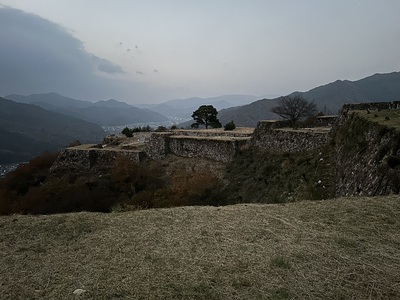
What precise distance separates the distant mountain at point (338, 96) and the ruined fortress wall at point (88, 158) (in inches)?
3524

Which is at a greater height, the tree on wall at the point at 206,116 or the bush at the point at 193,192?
the tree on wall at the point at 206,116

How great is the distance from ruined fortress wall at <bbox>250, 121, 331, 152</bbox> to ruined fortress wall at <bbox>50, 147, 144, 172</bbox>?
1334cm

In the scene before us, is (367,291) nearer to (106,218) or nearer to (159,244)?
(159,244)

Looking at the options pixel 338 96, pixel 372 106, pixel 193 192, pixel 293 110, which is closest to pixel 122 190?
pixel 193 192

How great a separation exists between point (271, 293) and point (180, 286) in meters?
1.16

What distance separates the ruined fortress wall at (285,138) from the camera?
17.2m

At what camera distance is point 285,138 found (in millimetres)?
19891

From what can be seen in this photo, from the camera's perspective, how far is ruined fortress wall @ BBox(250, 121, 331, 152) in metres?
17.2

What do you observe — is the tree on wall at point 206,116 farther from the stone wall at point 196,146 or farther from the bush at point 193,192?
the bush at point 193,192

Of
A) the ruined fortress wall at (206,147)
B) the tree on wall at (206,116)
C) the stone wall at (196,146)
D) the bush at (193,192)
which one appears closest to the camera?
the bush at (193,192)

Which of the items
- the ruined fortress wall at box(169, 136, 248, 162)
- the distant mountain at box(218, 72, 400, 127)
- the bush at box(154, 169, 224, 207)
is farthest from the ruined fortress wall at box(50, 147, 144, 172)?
the distant mountain at box(218, 72, 400, 127)

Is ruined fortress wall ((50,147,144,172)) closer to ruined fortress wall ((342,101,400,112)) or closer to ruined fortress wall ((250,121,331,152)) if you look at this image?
ruined fortress wall ((250,121,331,152))

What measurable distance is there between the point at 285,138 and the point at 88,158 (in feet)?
74.0

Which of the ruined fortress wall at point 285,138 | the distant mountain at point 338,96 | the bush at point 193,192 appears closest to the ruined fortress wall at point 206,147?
the ruined fortress wall at point 285,138
